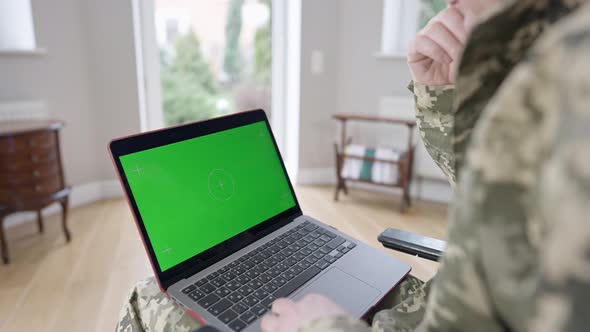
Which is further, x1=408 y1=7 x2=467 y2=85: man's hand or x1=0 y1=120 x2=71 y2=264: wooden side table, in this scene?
x1=0 y1=120 x2=71 y2=264: wooden side table

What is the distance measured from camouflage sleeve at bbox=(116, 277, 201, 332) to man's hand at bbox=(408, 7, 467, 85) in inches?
21.2

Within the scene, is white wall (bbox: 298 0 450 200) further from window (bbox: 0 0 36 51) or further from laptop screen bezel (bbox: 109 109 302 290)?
laptop screen bezel (bbox: 109 109 302 290)

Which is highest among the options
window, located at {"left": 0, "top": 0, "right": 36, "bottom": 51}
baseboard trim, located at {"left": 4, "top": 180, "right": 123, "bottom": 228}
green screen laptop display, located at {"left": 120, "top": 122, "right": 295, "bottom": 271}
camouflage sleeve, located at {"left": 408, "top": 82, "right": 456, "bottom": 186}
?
window, located at {"left": 0, "top": 0, "right": 36, "bottom": 51}

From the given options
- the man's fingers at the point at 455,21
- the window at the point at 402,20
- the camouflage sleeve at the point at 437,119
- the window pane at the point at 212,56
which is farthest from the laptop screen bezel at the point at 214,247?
the window pane at the point at 212,56

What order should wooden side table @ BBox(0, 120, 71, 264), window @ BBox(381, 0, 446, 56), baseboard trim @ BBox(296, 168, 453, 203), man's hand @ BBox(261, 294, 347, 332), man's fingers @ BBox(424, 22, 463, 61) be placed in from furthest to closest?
baseboard trim @ BBox(296, 168, 453, 203)
window @ BBox(381, 0, 446, 56)
wooden side table @ BBox(0, 120, 71, 264)
man's fingers @ BBox(424, 22, 463, 61)
man's hand @ BBox(261, 294, 347, 332)

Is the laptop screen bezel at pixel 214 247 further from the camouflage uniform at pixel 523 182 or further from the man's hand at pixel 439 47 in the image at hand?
the camouflage uniform at pixel 523 182

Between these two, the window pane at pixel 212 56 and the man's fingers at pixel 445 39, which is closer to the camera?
the man's fingers at pixel 445 39

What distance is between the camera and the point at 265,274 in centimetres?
71

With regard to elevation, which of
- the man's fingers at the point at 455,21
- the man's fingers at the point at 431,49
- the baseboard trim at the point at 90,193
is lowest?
the baseboard trim at the point at 90,193

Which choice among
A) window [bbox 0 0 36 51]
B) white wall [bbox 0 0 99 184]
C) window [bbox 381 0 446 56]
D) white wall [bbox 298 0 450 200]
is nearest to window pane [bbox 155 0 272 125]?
white wall [bbox 298 0 450 200]

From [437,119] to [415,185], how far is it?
2.48 m

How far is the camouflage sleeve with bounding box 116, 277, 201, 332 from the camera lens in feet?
2.09

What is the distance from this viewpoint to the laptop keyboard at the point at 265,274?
24.7 inches

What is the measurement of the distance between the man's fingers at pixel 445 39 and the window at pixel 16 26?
2577 mm
